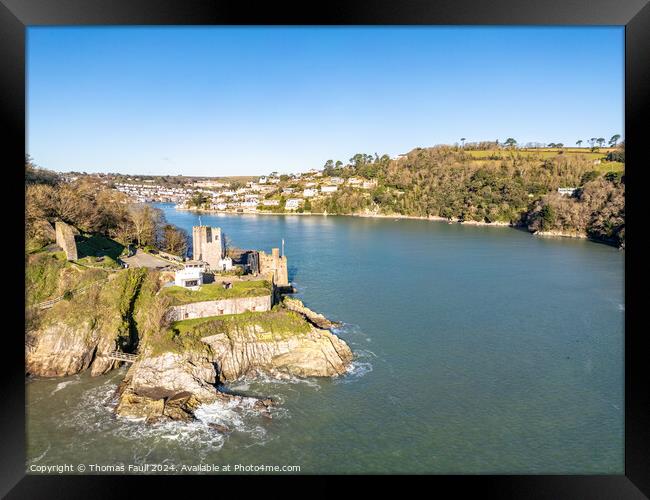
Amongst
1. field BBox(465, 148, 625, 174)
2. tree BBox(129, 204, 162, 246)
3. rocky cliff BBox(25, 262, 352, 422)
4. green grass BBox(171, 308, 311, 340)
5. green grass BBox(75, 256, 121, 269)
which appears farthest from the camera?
field BBox(465, 148, 625, 174)

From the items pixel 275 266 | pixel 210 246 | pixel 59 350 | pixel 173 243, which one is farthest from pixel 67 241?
pixel 173 243

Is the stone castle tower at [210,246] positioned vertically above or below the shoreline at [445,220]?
below

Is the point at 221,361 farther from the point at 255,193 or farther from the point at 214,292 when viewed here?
the point at 255,193

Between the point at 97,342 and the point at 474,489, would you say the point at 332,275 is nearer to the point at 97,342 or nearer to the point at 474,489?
the point at 97,342

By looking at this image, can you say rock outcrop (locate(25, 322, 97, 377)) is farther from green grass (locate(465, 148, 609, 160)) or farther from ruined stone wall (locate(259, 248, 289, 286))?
green grass (locate(465, 148, 609, 160))

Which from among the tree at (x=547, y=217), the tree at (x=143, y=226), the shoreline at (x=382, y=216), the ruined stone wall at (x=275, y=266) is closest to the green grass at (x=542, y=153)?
the shoreline at (x=382, y=216)

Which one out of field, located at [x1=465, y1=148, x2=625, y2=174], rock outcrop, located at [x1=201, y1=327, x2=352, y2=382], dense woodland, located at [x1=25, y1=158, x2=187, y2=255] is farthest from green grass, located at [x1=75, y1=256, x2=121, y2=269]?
field, located at [x1=465, y1=148, x2=625, y2=174]

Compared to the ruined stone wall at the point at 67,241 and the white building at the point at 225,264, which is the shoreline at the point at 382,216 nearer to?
the white building at the point at 225,264
